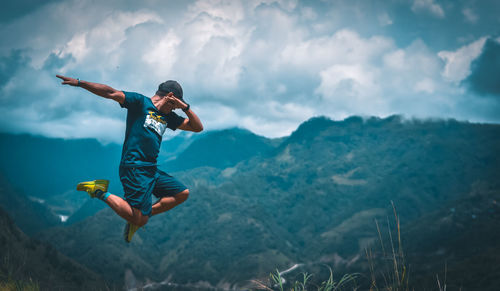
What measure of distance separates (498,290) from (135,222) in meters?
95.6

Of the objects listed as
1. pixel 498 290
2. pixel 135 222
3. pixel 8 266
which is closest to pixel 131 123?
pixel 135 222

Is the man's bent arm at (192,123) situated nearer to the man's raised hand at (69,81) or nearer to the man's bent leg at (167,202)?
the man's bent leg at (167,202)

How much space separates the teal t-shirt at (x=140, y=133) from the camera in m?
5.55

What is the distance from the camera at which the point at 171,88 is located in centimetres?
596

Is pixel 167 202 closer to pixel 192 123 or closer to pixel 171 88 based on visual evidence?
pixel 192 123

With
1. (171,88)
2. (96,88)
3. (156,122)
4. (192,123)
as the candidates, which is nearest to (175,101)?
(171,88)

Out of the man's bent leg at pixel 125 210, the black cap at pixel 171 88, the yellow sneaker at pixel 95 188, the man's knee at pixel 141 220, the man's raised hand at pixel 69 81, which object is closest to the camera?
the man's raised hand at pixel 69 81

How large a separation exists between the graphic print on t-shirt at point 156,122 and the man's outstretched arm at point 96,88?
57cm

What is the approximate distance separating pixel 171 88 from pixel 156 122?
0.66 meters

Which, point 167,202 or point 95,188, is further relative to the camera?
point 167,202

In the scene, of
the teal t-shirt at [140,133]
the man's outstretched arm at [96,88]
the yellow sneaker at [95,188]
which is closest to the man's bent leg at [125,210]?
the yellow sneaker at [95,188]

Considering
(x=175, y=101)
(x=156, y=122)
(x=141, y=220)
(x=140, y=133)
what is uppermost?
(x=175, y=101)

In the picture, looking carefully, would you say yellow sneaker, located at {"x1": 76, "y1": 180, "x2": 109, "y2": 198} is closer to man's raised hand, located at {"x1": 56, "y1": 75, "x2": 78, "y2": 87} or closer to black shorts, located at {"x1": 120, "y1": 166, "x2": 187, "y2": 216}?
black shorts, located at {"x1": 120, "y1": 166, "x2": 187, "y2": 216}

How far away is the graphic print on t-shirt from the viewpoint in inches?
224
